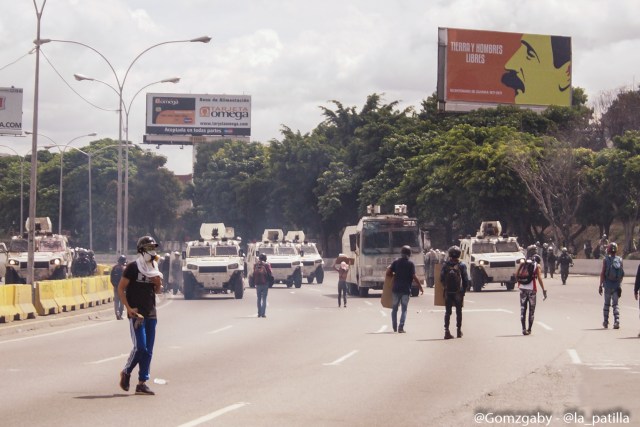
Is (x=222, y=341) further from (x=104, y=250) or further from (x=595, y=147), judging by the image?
(x=104, y=250)

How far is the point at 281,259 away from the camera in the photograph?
5522 centimetres

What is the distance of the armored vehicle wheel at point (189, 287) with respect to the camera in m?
43.1

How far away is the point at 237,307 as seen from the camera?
3656cm

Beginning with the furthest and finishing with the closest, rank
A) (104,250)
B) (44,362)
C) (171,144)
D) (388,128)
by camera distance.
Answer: (171,144) < (104,250) < (388,128) < (44,362)

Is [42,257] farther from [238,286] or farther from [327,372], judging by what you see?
[327,372]

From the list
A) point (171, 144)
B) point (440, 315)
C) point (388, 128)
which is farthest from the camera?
point (171, 144)

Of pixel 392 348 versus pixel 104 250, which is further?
pixel 104 250

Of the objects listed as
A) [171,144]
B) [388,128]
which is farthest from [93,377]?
[171,144]

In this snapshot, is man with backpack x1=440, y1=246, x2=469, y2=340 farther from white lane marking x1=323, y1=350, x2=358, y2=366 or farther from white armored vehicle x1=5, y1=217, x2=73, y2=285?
white armored vehicle x1=5, y1=217, x2=73, y2=285

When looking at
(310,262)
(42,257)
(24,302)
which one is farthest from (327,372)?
(310,262)

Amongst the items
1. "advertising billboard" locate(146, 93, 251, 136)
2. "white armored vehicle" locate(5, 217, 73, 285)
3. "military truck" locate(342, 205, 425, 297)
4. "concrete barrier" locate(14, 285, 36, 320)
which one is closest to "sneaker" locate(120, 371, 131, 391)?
"concrete barrier" locate(14, 285, 36, 320)

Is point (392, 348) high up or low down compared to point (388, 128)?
down

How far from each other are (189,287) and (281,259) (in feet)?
40.6

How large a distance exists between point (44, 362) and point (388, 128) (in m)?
64.1
